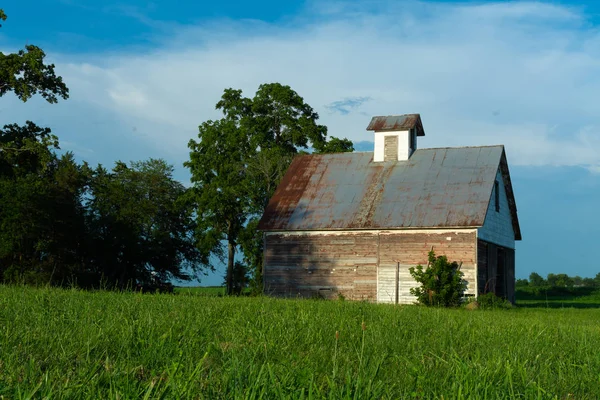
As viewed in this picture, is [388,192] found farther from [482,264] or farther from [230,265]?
[230,265]

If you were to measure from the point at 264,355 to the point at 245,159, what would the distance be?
1348 inches

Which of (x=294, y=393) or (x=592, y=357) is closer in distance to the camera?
(x=294, y=393)

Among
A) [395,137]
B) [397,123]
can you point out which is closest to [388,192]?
[395,137]

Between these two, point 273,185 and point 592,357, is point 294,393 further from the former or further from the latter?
point 273,185

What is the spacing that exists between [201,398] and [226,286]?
35672 millimetres

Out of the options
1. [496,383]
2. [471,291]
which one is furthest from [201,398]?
[471,291]

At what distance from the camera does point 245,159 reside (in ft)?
131

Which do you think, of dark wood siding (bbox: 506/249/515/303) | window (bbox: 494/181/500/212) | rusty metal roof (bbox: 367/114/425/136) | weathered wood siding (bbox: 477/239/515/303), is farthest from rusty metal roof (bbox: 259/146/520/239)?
dark wood siding (bbox: 506/249/515/303)

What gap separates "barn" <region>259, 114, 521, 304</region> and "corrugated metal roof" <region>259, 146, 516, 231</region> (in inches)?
1.8

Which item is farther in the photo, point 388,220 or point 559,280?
point 559,280

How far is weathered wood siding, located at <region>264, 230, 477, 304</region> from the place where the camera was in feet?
90.9

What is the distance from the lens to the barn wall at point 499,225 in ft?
95.5

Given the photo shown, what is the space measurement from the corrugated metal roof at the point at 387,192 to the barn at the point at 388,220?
0.05 metres

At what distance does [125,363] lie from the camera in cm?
535
